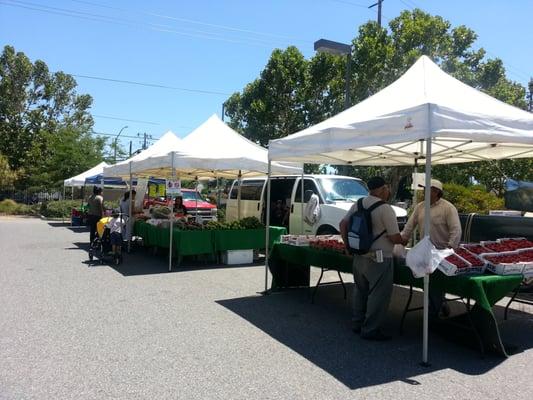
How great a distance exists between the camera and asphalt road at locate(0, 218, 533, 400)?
4207mm

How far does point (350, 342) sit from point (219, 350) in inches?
59.8

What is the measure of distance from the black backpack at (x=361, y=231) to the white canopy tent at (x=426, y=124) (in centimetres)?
68

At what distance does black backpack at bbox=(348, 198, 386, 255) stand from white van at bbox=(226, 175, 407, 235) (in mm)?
5224

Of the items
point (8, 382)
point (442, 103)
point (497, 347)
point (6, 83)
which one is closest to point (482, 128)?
point (442, 103)

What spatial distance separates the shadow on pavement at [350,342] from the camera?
185 inches

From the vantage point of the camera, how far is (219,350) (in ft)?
17.1

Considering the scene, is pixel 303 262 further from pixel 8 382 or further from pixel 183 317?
pixel 8 382

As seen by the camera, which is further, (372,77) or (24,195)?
(24,195)

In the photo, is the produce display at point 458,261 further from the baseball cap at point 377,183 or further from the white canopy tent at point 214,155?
the white canopy tent at point 214,155

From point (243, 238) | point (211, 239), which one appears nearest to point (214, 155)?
point (211, 239)

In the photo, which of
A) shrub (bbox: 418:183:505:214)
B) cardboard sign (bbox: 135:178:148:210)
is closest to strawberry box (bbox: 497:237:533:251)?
shrub (bbox: 418:183:505:214)

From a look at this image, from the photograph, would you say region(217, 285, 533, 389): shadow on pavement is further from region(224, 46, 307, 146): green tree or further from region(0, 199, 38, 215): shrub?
region(0, 199, 38, 215): shrub

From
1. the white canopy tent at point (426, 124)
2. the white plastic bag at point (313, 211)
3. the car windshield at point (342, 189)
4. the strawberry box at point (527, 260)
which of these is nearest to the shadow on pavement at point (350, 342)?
the white canopy tent at point (426, 124)

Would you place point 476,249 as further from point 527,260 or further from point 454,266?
point 454,266
